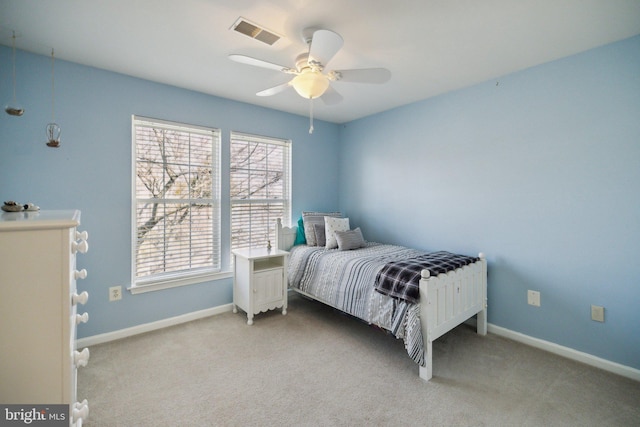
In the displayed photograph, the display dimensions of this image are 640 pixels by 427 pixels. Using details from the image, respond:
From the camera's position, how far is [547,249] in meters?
2.47

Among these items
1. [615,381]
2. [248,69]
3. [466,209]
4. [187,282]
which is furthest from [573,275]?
[187,282]

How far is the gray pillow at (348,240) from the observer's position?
3.28m

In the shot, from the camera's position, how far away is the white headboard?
3.62 meters

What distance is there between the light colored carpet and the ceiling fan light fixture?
2.05m

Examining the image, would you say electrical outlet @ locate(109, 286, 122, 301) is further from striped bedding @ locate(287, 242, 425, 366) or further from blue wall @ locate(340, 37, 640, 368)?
blue wall @ locate(340, 37, 640, 368)

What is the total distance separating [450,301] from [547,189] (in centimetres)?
127

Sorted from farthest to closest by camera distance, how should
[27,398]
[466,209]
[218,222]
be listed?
[218,222], [466,209], [27,398]

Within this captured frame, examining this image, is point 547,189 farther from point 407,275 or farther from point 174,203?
point 174,203

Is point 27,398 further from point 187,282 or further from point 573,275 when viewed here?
point 573,275

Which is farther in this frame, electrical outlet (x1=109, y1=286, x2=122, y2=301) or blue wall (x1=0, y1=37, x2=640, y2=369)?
electrical outlet (x1=109, y1=286, x2=122, y2=301)

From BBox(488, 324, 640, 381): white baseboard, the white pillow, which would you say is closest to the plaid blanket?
BBox(488, 324, 640, 381): white baseboard

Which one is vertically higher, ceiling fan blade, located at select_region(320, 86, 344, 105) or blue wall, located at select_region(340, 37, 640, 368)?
ceiling fan blade, located at select_region(320, 86, 344, 105)

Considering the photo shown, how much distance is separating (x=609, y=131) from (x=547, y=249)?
991 mm

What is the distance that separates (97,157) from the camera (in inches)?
100
